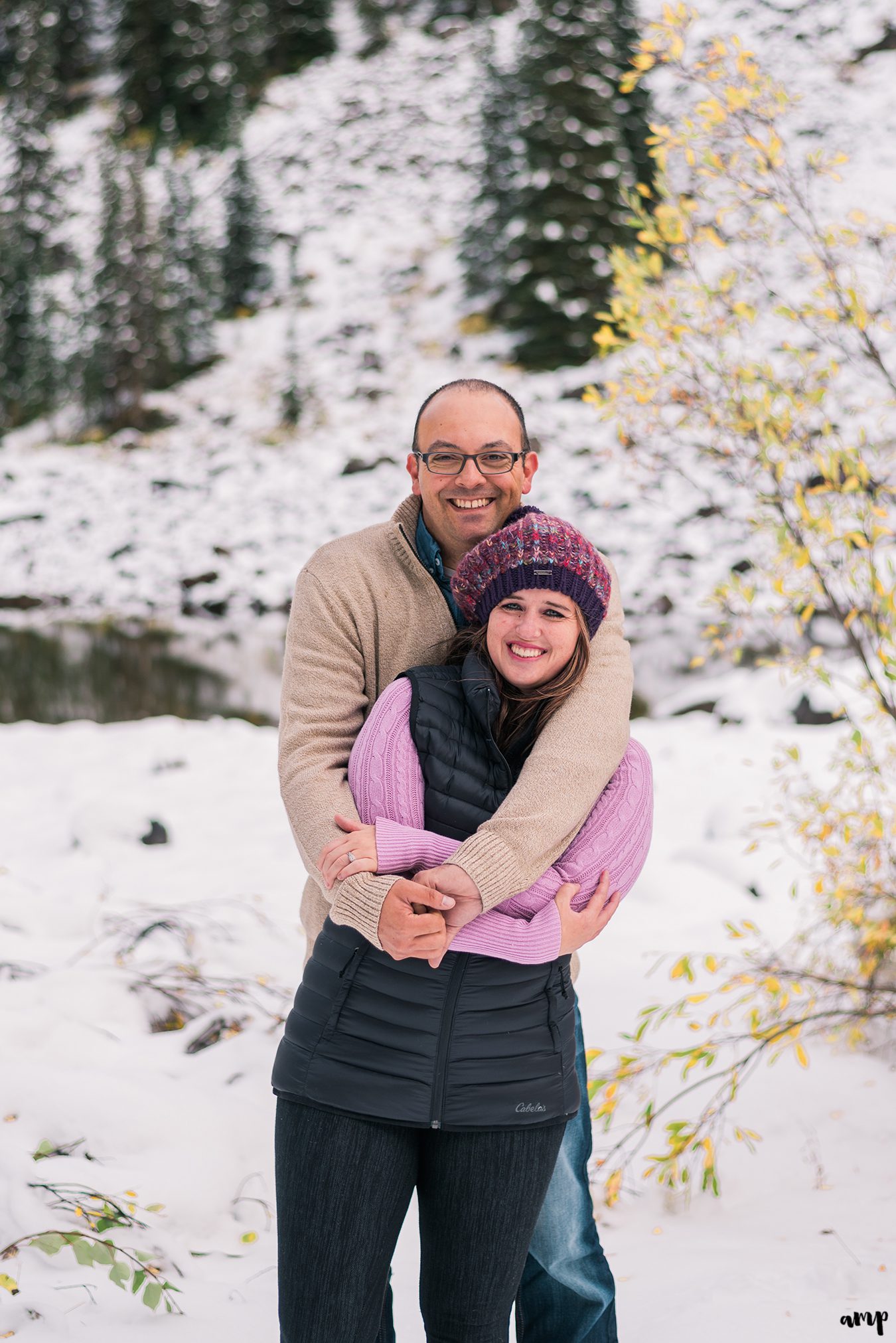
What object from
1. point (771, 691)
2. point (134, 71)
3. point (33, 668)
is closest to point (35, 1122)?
point (771, 691)

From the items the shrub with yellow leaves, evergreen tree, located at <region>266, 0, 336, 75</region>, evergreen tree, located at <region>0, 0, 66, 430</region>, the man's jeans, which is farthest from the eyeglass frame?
evergreen tree, located at <region>266, 0, 336, 75</region>

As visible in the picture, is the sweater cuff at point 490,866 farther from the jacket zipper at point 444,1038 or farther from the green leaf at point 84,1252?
the green leaf at point 84,1252

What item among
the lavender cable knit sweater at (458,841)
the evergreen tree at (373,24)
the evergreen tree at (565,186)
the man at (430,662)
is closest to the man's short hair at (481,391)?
the man at (430,662)

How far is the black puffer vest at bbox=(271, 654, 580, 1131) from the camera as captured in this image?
171cm

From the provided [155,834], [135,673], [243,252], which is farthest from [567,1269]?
[243,252]

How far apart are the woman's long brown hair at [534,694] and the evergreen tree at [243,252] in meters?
36.7

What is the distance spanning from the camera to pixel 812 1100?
4.04 m

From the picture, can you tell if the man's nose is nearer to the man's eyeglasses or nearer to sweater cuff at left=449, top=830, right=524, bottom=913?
the man's eyeglasses

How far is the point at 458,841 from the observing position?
1.84 metres

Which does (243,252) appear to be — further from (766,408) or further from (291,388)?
(766,408)

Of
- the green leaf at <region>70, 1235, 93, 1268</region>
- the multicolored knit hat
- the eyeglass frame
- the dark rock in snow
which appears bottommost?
the dark rock in snow

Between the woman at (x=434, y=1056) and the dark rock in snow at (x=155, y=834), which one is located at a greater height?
the woman at (x=434, y=1056)

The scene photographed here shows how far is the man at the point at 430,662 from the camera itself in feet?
5.68

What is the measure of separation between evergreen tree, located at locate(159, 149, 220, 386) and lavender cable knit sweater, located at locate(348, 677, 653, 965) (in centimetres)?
3231
